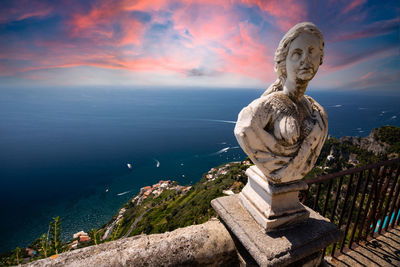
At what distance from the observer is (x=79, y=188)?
174 ft

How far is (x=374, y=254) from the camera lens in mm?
2936

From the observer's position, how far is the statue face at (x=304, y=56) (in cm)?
179

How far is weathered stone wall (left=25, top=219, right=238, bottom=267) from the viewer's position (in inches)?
61.6

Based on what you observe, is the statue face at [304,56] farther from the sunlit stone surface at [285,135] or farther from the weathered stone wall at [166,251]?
the weathered stone wall at [166,251]

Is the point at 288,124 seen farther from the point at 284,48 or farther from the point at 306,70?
the point at 284,48

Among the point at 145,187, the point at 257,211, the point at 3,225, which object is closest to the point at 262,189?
the point at 257,211

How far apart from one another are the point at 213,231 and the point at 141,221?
4458cm

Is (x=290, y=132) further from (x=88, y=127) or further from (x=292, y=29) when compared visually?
(x=88, y=127)

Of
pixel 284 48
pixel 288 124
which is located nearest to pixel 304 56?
pixel 284 48

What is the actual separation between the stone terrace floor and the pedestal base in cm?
126

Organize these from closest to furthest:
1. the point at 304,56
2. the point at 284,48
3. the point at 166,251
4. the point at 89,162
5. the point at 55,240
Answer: the point at 166,251 → the point at 304,56 → the point at 284,48 → the point at 55,240 → the point at 89,162

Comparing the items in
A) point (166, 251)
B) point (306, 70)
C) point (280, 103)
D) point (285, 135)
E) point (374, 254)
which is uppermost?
point (306, 70)

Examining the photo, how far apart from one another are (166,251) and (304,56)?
228 cm

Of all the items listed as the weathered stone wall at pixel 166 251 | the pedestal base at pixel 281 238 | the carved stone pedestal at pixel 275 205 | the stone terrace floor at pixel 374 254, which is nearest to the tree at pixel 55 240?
the weathered stone wall at pixel 166 251
